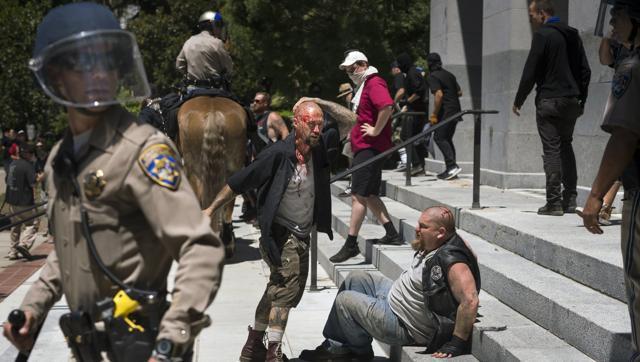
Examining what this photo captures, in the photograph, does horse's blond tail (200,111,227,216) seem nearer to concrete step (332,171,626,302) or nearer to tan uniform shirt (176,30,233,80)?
tan uniform shirt (176,30,233,80)

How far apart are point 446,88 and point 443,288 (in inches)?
304

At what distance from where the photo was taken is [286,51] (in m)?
24.1

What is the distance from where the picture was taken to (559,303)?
5355mm

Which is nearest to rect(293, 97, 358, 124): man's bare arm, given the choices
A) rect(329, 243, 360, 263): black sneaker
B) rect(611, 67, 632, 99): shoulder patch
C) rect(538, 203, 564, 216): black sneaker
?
rect(538, 203, 564, 216): black sneaker

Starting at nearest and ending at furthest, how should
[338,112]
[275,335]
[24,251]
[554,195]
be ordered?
[275,335], [338,112], [554,195], [24,251]

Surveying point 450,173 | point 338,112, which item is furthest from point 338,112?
point 450,173

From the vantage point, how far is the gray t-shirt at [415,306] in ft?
18.8

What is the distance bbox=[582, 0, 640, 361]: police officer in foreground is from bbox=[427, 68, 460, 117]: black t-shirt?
900 cm

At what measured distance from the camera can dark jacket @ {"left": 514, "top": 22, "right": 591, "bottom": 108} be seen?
7895mm

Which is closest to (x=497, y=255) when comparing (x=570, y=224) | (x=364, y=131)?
(x=570, y=224)

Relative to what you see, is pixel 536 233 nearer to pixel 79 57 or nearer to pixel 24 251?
pixel 79 57

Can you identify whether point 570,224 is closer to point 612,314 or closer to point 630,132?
point 612,314

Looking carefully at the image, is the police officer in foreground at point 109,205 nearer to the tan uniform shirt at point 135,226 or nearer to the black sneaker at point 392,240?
the tan uniform shirt at point 135,226

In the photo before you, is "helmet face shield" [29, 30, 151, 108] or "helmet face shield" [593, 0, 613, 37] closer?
"helmet face shield" [29, 30, 151, 108]
